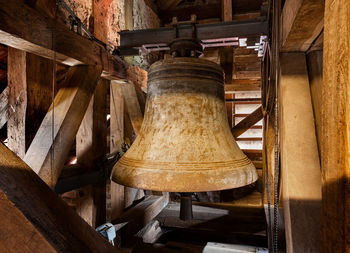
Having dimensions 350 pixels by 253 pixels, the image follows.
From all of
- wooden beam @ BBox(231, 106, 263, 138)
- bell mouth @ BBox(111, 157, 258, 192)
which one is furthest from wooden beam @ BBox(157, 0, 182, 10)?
bell mouth @ BBox(111, 157, 258, 192)

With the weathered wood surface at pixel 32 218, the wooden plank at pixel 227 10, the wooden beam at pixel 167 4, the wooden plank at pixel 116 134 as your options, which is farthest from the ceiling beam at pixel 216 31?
the wooden beam at pixel 167 4

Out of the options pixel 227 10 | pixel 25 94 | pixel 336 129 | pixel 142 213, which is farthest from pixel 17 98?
pixel 227 10

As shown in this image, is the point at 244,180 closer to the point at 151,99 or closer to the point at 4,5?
the point at 151,99

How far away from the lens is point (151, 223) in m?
2.76

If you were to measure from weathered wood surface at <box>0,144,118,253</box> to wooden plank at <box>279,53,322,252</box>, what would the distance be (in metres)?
0.86

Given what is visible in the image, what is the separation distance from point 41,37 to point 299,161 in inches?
57.5

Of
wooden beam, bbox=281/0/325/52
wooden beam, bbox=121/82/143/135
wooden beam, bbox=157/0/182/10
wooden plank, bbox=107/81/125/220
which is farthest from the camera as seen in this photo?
wooden beam, bbox=157/0/182/10

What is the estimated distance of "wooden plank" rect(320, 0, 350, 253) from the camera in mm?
448

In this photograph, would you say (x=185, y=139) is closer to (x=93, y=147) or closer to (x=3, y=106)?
(x=93, y=147)

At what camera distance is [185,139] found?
1.21m

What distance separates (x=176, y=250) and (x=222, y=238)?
28.2 inches

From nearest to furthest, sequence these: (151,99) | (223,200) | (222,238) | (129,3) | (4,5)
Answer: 1. (4,5)
2. (151,99)
3. (222,238)
4. (129,3)
5. (223,200)

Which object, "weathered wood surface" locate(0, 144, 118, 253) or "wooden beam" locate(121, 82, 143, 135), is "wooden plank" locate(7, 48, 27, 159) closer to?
"wooden beam" locate(121, 82, 143, 135)

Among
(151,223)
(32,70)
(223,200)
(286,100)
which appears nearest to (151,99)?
(286,100)
